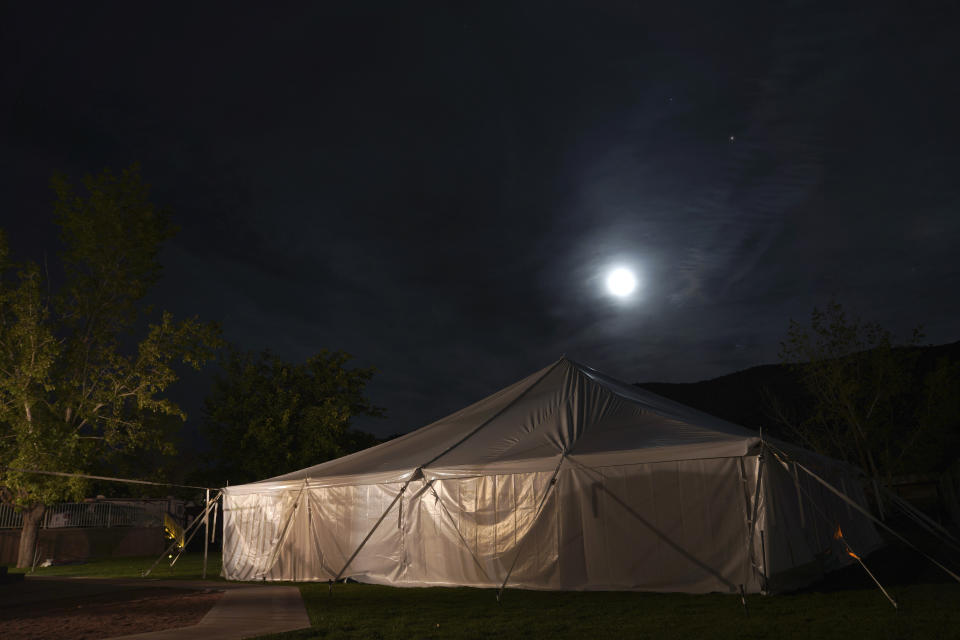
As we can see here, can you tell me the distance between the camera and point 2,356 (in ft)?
47.7

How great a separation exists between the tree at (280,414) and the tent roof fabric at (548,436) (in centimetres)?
996

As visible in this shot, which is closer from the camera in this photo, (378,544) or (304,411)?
(378,544)

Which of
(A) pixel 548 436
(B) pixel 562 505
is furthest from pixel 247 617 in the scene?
(A) pixel 548 436

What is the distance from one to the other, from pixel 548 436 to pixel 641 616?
3058 millimetres

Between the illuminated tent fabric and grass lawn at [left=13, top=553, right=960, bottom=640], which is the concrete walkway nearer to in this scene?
grass lawn at [left=13, top=553, right=960, bottom=640]

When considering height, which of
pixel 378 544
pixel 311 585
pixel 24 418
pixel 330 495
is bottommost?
pixel 311 585

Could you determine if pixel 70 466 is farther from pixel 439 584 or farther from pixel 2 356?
pixel 439 584

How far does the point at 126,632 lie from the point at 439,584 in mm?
4024

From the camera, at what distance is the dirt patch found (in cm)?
582

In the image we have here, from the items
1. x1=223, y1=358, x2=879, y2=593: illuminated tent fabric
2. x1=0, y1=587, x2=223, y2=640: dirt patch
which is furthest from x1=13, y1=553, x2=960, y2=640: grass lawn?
x1=0, y1=587, x2=223, y2=640: dirt patch

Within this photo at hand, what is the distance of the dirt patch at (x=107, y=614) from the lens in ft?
19.1

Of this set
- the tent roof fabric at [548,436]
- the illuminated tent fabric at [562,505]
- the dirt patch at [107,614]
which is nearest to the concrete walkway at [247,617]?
the dirt patch at [107,614]

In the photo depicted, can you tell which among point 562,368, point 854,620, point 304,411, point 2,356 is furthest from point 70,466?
point 854,620

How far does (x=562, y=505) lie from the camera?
8.05 m
